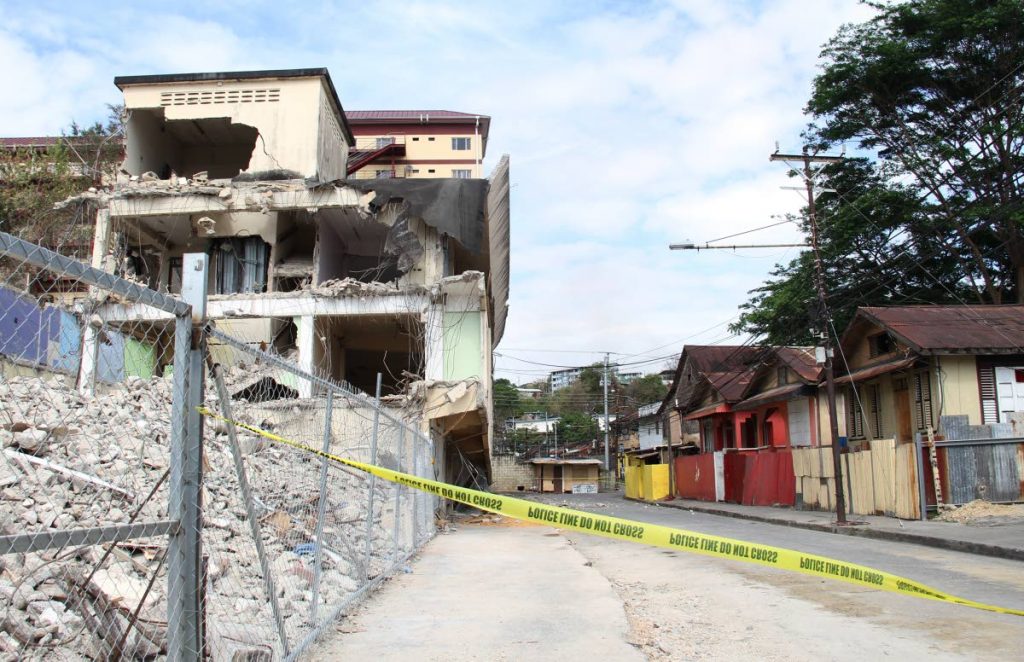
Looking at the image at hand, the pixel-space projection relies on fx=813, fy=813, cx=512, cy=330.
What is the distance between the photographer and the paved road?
5.95 m

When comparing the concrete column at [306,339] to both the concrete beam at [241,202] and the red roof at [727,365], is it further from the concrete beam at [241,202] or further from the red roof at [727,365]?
the red roof at [727,365]

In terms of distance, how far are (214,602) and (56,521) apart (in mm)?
1610

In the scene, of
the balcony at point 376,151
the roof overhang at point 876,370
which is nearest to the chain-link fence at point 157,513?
the roof overhang at point 876,370

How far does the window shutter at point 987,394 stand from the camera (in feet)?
66.6

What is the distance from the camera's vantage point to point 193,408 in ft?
11.3

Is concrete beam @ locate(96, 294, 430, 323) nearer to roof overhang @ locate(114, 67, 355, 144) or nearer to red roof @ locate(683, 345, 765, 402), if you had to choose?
roof overhang @ locate(114, 67, 355, 144)

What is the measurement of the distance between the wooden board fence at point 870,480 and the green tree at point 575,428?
1777 inches

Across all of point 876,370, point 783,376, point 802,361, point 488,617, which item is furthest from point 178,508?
point 783,376

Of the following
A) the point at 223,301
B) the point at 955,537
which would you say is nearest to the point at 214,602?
the point at 955,537

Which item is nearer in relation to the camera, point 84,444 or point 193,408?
point 193,408

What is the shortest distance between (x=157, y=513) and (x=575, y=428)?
231ft

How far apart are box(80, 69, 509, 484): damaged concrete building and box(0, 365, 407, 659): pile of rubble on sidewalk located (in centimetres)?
968

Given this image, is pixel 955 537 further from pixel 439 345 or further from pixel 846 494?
pixel 439 345

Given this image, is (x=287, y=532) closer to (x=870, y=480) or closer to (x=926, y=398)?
(x=870, y=480)
